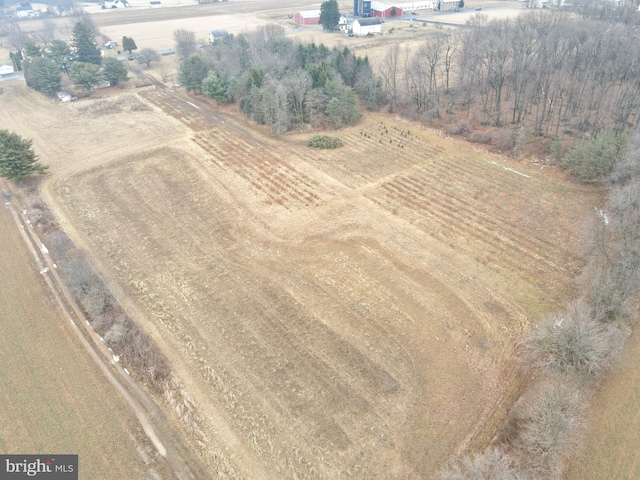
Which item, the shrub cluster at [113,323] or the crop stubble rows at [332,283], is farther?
the shrub cluster at [113,323]

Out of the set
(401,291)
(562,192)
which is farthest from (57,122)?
(562,192)

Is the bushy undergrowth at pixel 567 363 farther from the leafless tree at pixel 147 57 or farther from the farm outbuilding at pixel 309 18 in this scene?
the farm outbuilding at pixel 309 18

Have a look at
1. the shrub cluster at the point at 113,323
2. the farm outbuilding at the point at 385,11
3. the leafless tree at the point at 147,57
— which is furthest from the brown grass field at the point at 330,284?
the farm outbuilding at the point at 385,11

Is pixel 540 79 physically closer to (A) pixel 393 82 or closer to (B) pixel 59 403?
(A) pixel 393 82

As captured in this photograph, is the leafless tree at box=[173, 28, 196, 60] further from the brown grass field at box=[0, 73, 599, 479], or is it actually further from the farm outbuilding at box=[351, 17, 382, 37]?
the farm outbuilding at box=[351, 17, 382, 37]

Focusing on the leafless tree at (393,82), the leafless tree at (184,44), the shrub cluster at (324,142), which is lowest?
the shrub cluster at (324,142)

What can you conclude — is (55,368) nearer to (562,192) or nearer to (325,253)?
(325,253)
